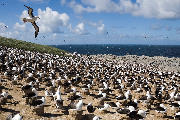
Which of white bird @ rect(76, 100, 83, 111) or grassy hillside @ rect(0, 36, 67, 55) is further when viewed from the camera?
grassy hillside @ rect(0, 36, 67, 55)

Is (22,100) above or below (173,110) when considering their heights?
above

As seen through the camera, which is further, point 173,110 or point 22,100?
point 173,110

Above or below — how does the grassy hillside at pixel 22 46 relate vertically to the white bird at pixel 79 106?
above

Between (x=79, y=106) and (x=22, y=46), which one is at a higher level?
(x=22, y=46)

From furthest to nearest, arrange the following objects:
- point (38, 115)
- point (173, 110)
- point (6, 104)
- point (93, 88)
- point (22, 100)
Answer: point (93, 88), point (173, 110), point (22, 100), point (6, 104), point (38, 115)

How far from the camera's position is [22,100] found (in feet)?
61.1

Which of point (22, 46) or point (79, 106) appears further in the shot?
point (22, 46)

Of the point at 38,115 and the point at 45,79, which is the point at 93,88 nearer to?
the point at 45,79

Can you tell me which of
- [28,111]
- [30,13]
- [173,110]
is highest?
[30,13]

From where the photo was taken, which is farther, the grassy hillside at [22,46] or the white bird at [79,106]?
the grassy hillside at [22,46]

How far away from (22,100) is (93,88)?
10526 mm

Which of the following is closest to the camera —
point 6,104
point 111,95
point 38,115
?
point 38,115

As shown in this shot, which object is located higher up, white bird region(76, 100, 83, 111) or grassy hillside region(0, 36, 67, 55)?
grassy hillside region(0, 36, 67, 55)

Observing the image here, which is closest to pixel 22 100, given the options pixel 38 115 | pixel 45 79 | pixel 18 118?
pixel 38 115
